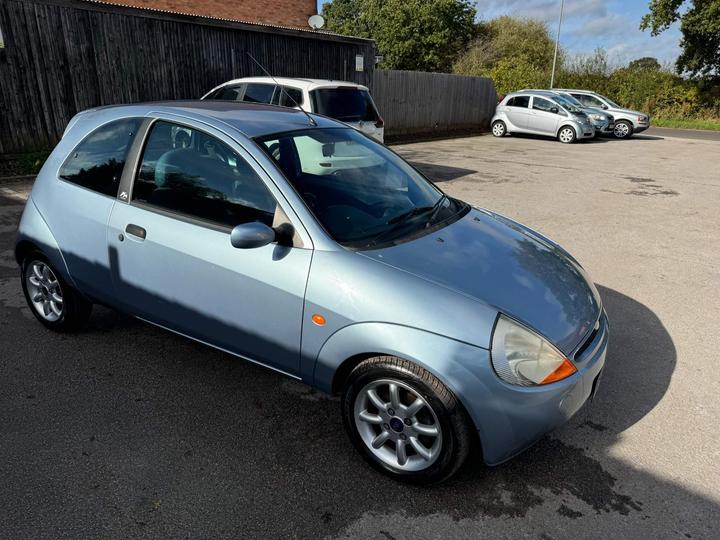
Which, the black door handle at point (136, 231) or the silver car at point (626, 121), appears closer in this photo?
the black door handle at point (136, 231)

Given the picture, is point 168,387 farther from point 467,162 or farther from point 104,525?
point 467,162

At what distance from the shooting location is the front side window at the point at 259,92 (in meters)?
9.18

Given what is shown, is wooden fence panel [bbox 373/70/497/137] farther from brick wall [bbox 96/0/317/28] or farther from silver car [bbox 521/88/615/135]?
brick wall [bbox 96/0/317/28]

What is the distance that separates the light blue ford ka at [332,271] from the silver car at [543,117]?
16626mm

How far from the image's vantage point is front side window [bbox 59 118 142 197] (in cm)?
338

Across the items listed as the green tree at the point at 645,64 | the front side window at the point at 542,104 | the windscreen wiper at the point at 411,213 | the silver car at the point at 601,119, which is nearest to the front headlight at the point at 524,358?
the windscreen wiper at the point at 411,213

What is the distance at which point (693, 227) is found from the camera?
7.46 m

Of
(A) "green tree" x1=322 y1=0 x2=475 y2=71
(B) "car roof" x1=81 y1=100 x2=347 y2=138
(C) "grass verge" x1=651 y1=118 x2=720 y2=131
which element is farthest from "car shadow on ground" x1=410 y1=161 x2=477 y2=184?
(A) "green tree" x1=322 y1=0 x2=475 y2=71

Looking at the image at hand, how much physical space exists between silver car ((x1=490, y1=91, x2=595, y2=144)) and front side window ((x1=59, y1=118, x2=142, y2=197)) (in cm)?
1769

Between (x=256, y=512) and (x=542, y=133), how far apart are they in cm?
1918

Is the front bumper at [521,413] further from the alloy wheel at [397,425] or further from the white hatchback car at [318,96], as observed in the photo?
the white hatchback car at [318,96]

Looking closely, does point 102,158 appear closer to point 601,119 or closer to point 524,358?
point 524,358

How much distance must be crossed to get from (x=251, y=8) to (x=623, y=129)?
15.0 metres

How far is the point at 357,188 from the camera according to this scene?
10.6ft
